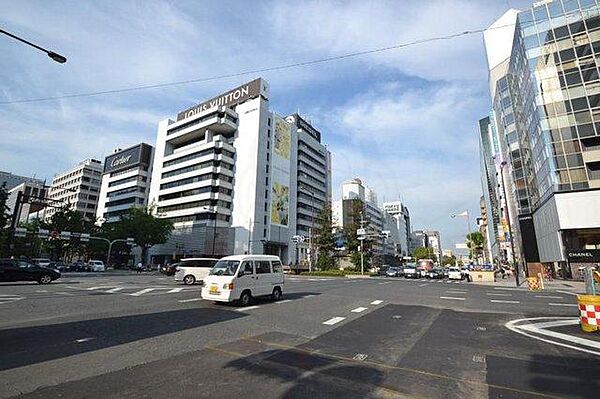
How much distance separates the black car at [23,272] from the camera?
869 inches

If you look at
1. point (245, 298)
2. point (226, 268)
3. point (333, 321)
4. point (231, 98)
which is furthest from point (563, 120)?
point (231, 98)

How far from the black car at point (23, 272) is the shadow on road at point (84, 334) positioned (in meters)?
18.5

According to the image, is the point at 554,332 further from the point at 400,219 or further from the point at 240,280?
the point at 400,219

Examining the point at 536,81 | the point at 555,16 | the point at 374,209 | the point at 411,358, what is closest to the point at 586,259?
the point at 536,81

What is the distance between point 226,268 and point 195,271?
13.1m

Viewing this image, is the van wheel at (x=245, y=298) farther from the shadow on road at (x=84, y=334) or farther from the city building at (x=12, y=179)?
the city building at (x=12, y=179)

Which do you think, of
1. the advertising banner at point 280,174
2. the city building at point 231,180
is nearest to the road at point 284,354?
the city building at point 231,180

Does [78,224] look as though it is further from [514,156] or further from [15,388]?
[514,156]

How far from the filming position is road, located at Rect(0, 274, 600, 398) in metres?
4.89

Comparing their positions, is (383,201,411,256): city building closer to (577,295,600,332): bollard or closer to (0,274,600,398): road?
(577,295,600,332): bollard

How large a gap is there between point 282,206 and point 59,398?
76.3 metres

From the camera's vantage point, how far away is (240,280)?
13.4 meters

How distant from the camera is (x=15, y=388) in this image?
4637mm

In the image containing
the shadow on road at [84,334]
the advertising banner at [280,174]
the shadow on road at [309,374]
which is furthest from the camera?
the advertising banner at [280,174]
